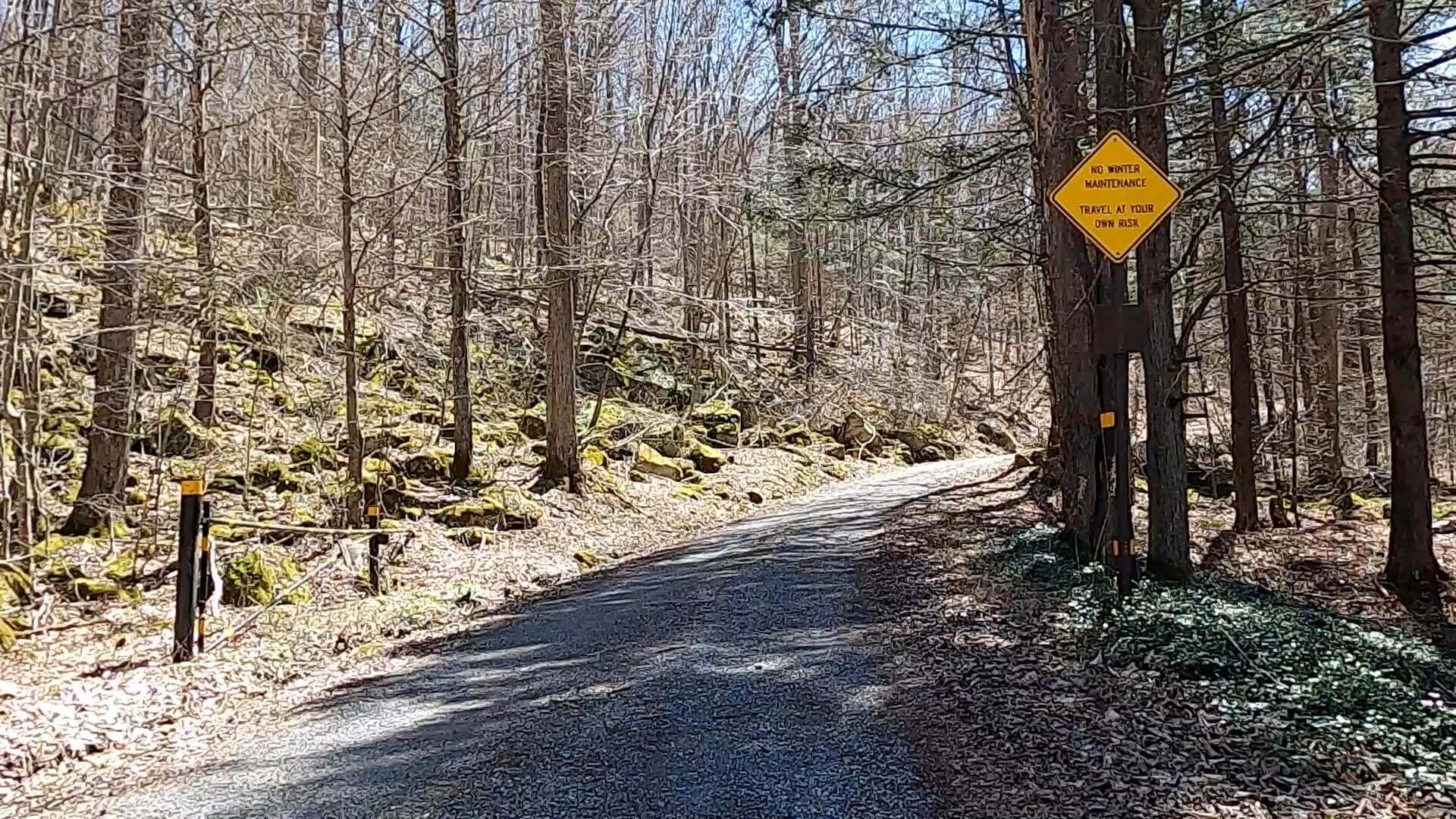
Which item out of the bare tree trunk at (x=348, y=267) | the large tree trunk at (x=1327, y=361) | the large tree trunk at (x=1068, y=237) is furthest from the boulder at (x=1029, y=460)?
the bare tree trunk at (x=348, y=267)

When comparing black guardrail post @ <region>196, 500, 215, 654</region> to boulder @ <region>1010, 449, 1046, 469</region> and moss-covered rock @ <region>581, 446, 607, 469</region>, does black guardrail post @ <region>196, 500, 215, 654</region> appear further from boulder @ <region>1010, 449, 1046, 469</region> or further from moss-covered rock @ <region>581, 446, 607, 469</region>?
boulder @ <region>1010, 449, 1046, 469</region>

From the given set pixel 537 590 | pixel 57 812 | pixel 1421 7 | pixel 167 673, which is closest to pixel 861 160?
pixel 1421 7

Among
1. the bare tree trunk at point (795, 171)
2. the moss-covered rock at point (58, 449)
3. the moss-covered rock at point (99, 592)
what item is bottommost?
the moss-covered rock at point (99, 592)

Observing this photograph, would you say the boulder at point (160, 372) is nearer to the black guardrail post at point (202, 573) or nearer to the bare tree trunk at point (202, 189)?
the bare tree trunk at point (202, 189)

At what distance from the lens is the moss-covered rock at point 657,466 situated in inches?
698

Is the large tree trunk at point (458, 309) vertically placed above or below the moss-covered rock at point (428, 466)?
above

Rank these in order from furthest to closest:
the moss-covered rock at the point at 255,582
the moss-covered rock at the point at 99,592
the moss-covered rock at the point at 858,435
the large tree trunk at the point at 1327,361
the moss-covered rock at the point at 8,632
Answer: the moss-covered rock at the point at 858,435 < the large tree trunk at the point at 1327,361 < the moss-covered rock at the point at 255,582 < the moss-covered rock at the point at 99,592 < the moss-covered rock at the point at 8,632

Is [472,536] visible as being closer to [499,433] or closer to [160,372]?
[160,372]

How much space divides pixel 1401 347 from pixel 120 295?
13290mm

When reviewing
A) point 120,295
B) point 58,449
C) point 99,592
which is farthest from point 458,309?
point 99,592

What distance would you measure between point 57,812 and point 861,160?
11.4m

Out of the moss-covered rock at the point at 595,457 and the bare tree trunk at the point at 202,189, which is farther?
the moss-covered rock at the point at 595,457

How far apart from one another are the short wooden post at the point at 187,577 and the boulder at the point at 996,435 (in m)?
30.4

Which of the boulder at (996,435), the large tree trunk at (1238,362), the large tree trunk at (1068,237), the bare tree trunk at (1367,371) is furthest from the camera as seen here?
the boulder at (996,435)
